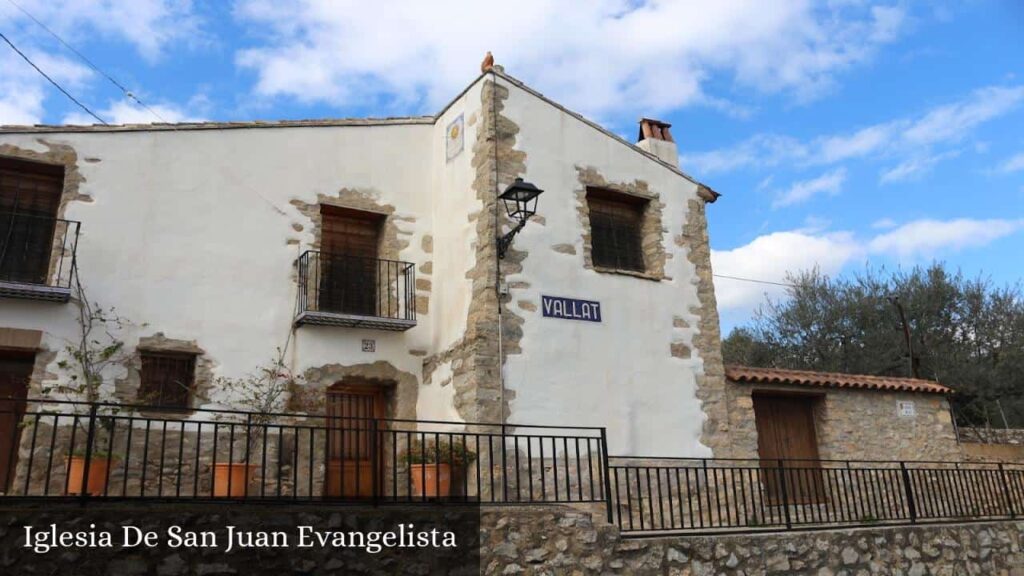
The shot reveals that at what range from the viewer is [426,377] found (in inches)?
391

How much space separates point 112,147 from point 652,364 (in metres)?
6.88

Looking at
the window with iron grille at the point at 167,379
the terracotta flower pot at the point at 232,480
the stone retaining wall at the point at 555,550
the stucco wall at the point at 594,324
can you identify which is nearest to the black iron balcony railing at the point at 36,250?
the window with iron grille at the point at 167,379

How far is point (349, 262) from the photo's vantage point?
10.1 m

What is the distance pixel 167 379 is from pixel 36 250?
6.28ft

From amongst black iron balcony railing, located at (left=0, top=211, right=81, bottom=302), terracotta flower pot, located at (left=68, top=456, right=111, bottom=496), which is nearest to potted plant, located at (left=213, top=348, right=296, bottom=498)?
terracotta flower pot, located at (left=68, top=456, right=111, bottom=496)

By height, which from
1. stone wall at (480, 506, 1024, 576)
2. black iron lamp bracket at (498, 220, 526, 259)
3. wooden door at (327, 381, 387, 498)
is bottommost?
stone wall at (480, 506, 1024, 576)

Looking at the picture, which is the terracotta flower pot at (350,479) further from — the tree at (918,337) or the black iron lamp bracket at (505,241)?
the tree at (918,337)

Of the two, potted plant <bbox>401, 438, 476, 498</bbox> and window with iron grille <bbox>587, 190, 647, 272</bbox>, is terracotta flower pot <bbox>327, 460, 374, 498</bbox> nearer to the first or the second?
potted plant <bbox>401, 438, 476, 498</bbox>

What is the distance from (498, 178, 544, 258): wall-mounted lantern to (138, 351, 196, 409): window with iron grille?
3.71 metres

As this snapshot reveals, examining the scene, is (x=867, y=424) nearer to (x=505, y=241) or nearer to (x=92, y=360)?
(x=505, y=241)

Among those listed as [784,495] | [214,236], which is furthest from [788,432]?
[214,236]

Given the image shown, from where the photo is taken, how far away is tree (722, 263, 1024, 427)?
1692cm

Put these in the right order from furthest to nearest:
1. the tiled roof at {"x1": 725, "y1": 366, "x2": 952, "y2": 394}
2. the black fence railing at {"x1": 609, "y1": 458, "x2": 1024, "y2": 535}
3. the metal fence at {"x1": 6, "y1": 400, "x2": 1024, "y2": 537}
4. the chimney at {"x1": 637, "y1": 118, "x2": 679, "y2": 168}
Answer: the chimney at {"x1": 637, "y1": 118, "x2": 679, "y2": 168}, the tiled roof at {"x1": 725, "y1": 366, "x2": 952, "y2": 394}, the black fence railing at {"x1": 609, "y1": 458, "x2": 1024, "y2": 535}, the metal fence at {"x1": 6, "y1": 400, "x2": 1024, "y2": 537}

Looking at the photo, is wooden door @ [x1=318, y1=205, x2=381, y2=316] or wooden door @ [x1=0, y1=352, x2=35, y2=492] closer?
wooden door @ [x1=0, y1=352, x2=35, y2=492]
